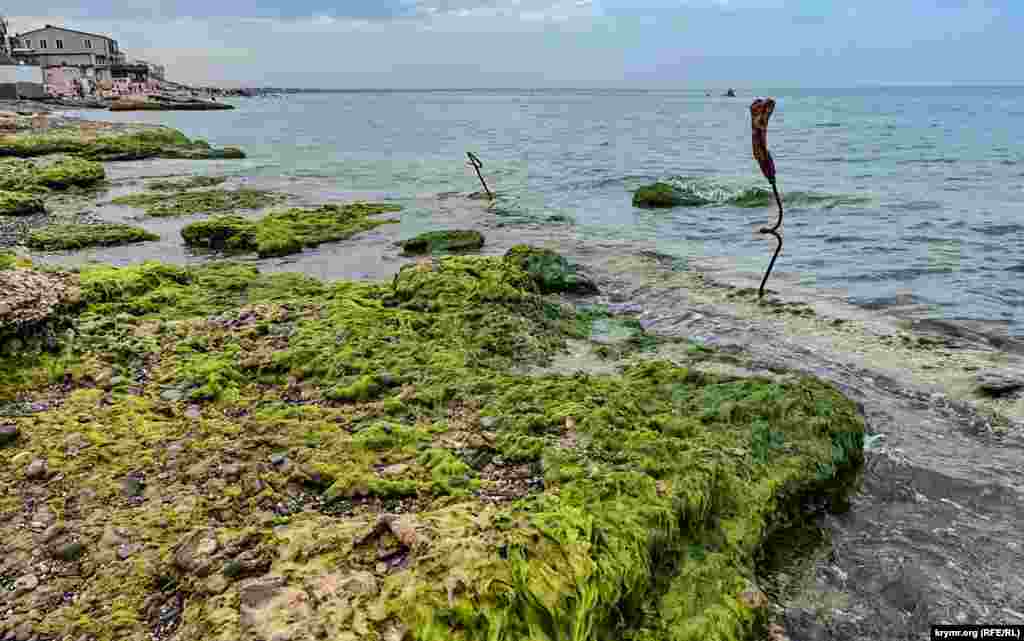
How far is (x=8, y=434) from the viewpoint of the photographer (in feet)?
14.9

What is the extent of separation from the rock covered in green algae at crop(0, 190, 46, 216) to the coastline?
38.1ft

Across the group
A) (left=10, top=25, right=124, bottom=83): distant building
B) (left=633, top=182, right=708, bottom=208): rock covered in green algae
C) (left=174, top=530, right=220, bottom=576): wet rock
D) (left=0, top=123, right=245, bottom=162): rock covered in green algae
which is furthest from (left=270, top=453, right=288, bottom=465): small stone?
(left=10, top=25, right=124, bottom=83): distant building

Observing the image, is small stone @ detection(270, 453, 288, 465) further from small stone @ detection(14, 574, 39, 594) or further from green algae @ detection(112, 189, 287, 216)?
green algae @ detection(112, 189, 287, 216)

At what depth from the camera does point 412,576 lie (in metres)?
3.03

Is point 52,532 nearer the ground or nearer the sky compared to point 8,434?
nearer the ground

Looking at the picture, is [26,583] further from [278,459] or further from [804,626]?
[804,626]

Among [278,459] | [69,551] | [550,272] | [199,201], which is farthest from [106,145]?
[69,551]

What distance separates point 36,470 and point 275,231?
34.3 feet

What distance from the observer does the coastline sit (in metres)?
3.94

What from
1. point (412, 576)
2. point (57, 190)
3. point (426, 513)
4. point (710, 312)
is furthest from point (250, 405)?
point (57, 190)

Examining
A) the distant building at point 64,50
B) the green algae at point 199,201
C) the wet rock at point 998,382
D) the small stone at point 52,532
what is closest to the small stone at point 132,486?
the small stone at point 52,532

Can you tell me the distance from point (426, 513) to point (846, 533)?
3.04 m

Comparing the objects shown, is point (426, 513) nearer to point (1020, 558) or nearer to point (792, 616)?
point (792, 616)

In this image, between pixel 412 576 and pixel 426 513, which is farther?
pixel 426 513
